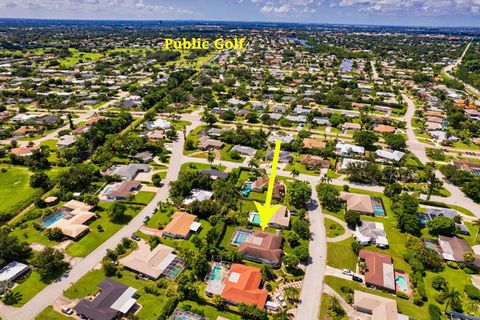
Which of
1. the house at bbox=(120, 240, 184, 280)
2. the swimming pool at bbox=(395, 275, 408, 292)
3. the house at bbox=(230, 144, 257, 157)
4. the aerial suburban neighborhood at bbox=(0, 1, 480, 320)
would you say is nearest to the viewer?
the aerial suburban neighborhood at bbox=(0, 1, 480, 320)

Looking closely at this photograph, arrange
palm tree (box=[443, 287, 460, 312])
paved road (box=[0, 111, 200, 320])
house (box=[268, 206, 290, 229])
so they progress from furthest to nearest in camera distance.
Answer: house (box=[268, 206, 290, 229]), palm tree (box=[443, 287, 460, 312]), paved road (box=[0, 111, 200, 320])

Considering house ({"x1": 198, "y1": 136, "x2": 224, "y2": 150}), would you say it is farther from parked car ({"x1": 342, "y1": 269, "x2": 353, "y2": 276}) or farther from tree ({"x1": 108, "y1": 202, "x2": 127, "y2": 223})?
parked car ({"x1": 342, "y1": 269, "x2": 353, "y2": 276})

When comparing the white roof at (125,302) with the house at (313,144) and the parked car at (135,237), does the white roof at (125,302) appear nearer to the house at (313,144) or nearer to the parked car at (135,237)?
the parked car at (135,237)

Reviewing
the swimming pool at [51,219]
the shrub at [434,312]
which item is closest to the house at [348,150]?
the shrub at [434,312]

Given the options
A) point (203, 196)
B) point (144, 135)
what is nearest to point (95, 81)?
point (144, 135)

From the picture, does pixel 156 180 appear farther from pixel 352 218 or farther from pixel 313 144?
pixel 313 144

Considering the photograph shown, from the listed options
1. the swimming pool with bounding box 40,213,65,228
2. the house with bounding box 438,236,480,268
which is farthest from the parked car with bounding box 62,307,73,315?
the house with bounding box 438,236,480,268

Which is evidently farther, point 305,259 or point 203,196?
point 203,196

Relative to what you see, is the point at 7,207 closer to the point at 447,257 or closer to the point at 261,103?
the point at 447,257
